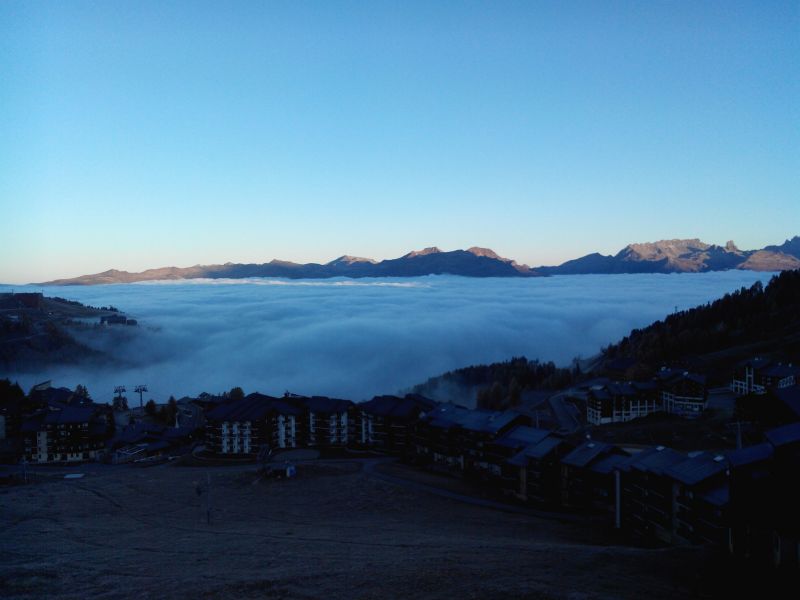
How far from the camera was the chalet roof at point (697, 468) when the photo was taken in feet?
92.0

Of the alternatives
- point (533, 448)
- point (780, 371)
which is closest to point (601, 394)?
point (780, 371)

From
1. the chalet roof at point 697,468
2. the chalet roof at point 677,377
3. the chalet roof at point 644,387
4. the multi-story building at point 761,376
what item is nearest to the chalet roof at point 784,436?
the chalet roof at point 697,468

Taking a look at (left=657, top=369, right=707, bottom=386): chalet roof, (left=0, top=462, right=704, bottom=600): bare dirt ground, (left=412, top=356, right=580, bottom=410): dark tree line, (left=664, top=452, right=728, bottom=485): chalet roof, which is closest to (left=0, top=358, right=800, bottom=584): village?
(left=664, top=452, right=728, bottom=485): chalet roof

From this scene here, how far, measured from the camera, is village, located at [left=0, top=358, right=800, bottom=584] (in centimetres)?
2070

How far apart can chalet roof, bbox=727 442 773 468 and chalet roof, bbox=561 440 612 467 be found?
1508 centimetres

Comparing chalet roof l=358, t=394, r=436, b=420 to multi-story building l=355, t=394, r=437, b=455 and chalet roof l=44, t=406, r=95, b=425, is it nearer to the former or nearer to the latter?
multi-story building l=355, t=394, r=437, b=455

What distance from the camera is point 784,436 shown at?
2188 cm

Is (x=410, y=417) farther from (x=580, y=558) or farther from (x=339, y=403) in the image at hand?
(x=580, y=558)

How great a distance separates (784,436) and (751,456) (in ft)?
4.50

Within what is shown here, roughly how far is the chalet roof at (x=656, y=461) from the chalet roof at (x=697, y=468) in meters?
0.61

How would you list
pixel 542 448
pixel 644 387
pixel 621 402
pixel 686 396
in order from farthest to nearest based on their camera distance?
pixel 644 387, pixel 621 402, pixel 686 396, pixel 542 448

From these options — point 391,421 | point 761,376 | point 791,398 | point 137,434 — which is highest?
point 791,398

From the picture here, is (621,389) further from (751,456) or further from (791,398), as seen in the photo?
(751,456)

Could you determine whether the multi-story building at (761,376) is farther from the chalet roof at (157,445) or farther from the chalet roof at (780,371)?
the chalet roof at (157,445)
